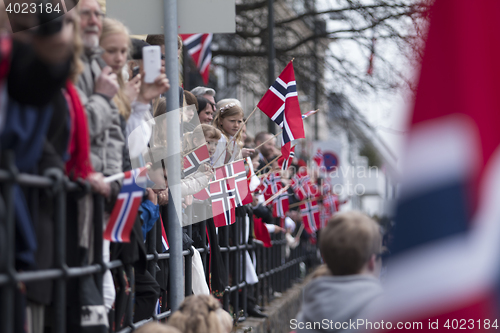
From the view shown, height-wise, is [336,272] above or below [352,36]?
below

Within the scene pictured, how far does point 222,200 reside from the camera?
5887 millimetres

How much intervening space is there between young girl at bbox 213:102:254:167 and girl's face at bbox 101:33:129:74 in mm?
2823

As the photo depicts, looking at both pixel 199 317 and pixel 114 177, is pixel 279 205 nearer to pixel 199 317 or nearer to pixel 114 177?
pixel 114 177

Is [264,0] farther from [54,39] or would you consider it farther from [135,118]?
[54,39]

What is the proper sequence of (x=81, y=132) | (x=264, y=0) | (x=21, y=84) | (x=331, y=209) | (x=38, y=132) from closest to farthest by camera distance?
1. (x=21, y=84)
2. (x=38, y=132)
3. (x=81, y=132)
4. (x=264, y=0)
5. (x=331, y=209)

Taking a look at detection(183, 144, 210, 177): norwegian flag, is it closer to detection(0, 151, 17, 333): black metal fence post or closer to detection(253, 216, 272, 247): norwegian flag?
detection(0, 151, 17, 333): black metal fence post

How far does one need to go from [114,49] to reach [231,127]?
3.26 metres

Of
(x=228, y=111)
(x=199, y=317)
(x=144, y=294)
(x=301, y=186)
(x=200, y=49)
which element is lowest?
(x=301, y=186)

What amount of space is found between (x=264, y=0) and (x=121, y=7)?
473 inches

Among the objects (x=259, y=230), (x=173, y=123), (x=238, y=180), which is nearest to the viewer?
(x=173, y=123)

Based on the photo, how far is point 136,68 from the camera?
4441mm

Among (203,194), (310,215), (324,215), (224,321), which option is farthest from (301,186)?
(224,321)

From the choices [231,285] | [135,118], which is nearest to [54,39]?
[135,118]

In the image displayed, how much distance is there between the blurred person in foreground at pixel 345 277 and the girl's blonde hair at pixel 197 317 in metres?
0.41
